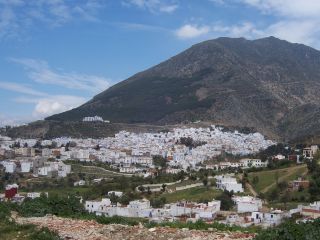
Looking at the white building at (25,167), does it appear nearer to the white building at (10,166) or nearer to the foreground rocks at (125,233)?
the white building at (10,166)

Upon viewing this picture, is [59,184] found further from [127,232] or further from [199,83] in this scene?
[199,83]

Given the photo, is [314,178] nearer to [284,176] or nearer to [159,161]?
[284,176]

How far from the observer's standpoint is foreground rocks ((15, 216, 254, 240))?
28.5ft

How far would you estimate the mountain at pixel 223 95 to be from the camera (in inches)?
5133

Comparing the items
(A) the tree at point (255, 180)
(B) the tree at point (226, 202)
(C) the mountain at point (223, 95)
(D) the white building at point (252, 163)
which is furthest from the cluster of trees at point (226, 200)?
(C) the mountain at point (223, 95)

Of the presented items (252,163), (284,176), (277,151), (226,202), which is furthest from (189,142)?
(226,202)

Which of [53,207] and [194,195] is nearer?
[53,207]

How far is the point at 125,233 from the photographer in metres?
9.16

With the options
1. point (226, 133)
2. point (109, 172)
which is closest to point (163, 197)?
point (109, 172)

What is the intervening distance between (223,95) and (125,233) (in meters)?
130

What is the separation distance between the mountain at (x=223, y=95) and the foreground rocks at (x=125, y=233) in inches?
3957

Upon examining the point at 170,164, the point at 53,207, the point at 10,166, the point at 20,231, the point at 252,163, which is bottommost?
the point at 10,166

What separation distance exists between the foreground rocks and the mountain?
101m

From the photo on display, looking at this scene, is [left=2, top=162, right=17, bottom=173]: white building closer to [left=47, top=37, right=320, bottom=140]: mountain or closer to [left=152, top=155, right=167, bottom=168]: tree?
[left=152, top=155, right=167, bottom=168]: tree
